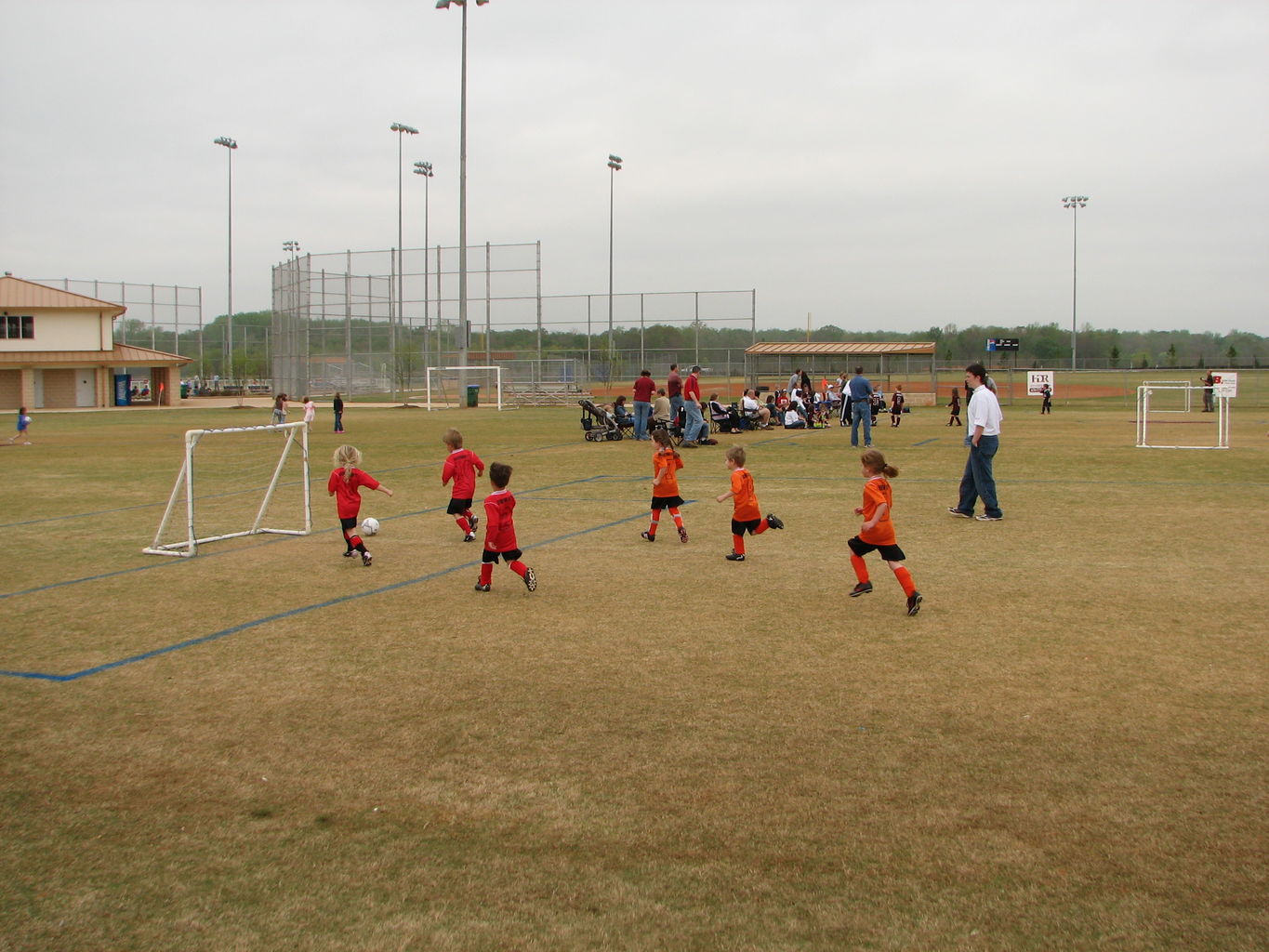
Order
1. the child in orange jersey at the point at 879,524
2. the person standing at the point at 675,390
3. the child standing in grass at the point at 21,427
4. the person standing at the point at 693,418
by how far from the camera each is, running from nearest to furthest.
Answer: the child in orange jersey at the point at 879,524, the person standing at the point at 693,418, the person standing at the point at 675,390, the child standing in grass at the point at 21,427

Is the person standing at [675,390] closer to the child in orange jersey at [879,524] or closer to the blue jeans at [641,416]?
the blue jeans at [641,416]

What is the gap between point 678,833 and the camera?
14.1 feet

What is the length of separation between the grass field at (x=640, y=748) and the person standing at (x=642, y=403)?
560 inches

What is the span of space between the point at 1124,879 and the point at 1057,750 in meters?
1.32

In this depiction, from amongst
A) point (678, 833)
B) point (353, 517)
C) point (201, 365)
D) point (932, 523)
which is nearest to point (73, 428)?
point (353, 517)

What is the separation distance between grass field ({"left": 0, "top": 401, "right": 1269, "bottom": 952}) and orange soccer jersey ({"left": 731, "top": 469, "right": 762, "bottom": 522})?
506 mm

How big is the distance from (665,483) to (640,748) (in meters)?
6.14

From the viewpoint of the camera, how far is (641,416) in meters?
26.0

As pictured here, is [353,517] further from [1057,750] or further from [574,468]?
[574,468]

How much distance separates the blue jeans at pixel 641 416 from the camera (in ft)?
84.2

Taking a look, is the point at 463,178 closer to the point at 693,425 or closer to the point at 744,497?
the point at 693,425

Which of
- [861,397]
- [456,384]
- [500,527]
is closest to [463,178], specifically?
[456,384]

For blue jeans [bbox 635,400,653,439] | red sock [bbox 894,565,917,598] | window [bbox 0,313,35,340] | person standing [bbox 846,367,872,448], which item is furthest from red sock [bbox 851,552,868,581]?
window [bbox 0,313,35,340]

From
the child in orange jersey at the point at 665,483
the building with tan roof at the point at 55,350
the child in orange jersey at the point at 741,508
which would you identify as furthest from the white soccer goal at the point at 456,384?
the child in orange jersey at the point at 741,508
